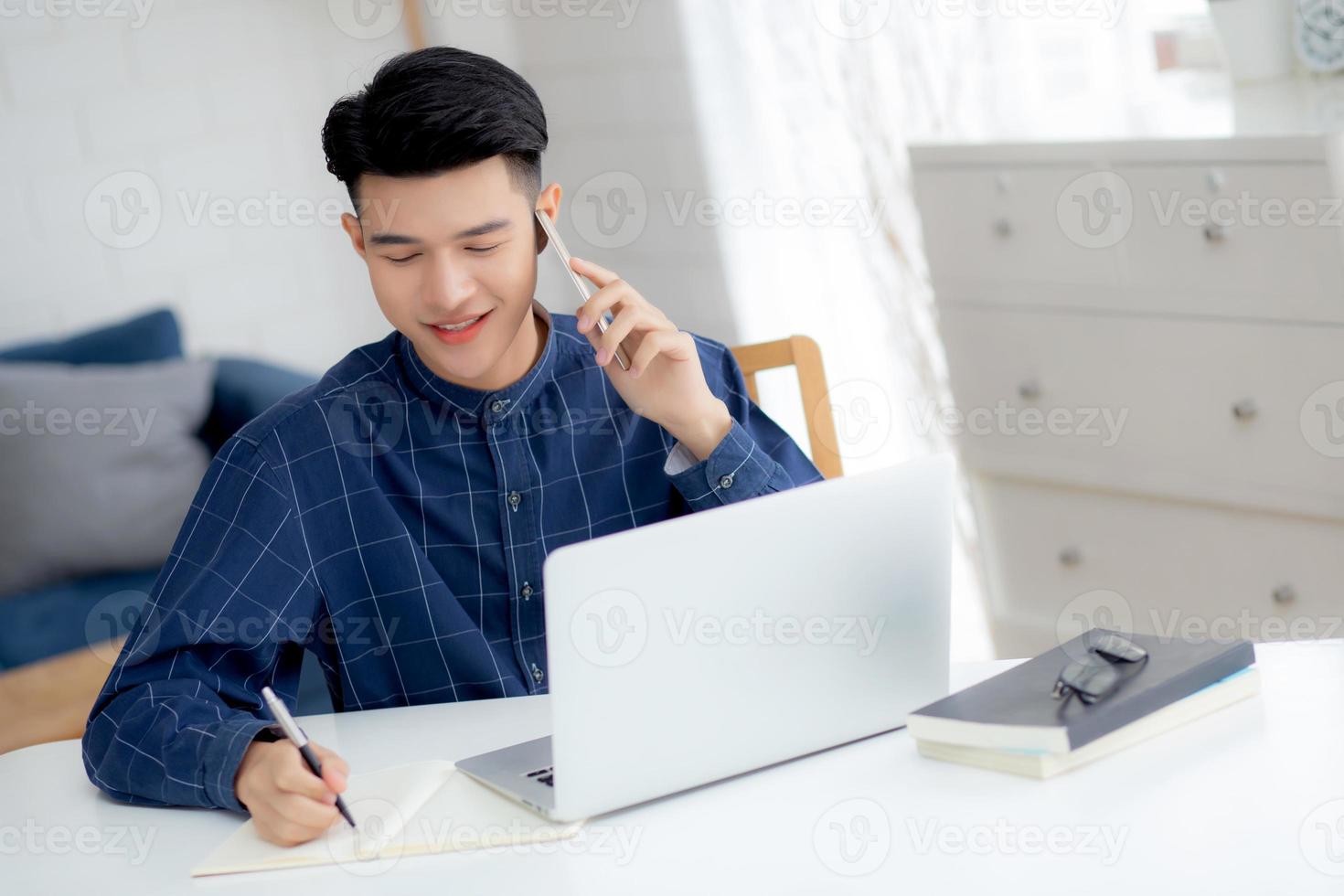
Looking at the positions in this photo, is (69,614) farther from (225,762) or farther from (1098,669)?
(1098,669)

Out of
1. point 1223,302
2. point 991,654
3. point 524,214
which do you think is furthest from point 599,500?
point 991,654

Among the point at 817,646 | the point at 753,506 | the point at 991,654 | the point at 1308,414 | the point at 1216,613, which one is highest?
the point at 753,506

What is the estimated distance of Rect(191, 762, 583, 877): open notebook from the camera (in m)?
1.02

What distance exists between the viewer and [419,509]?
1.46 metres

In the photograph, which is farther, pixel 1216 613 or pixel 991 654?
pixel 991 654

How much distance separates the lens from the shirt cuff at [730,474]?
55.6 inches

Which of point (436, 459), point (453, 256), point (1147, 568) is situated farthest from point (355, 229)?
point (1147, 568)

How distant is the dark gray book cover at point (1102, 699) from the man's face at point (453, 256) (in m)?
0.58

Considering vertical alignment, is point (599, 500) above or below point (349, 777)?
above

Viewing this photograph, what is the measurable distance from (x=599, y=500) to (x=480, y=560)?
14 centimetres

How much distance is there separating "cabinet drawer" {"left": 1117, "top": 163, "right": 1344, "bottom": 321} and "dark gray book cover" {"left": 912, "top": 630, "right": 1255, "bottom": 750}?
1042 mm

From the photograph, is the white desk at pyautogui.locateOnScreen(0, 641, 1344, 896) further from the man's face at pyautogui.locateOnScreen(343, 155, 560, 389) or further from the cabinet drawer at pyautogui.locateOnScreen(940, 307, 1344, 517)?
the cabinet drawer at pyautogui.locateOnScreen(940, 307, 1344, 517)

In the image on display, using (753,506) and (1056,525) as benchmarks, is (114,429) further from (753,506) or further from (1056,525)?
(753,506)

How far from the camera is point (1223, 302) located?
2.08m
